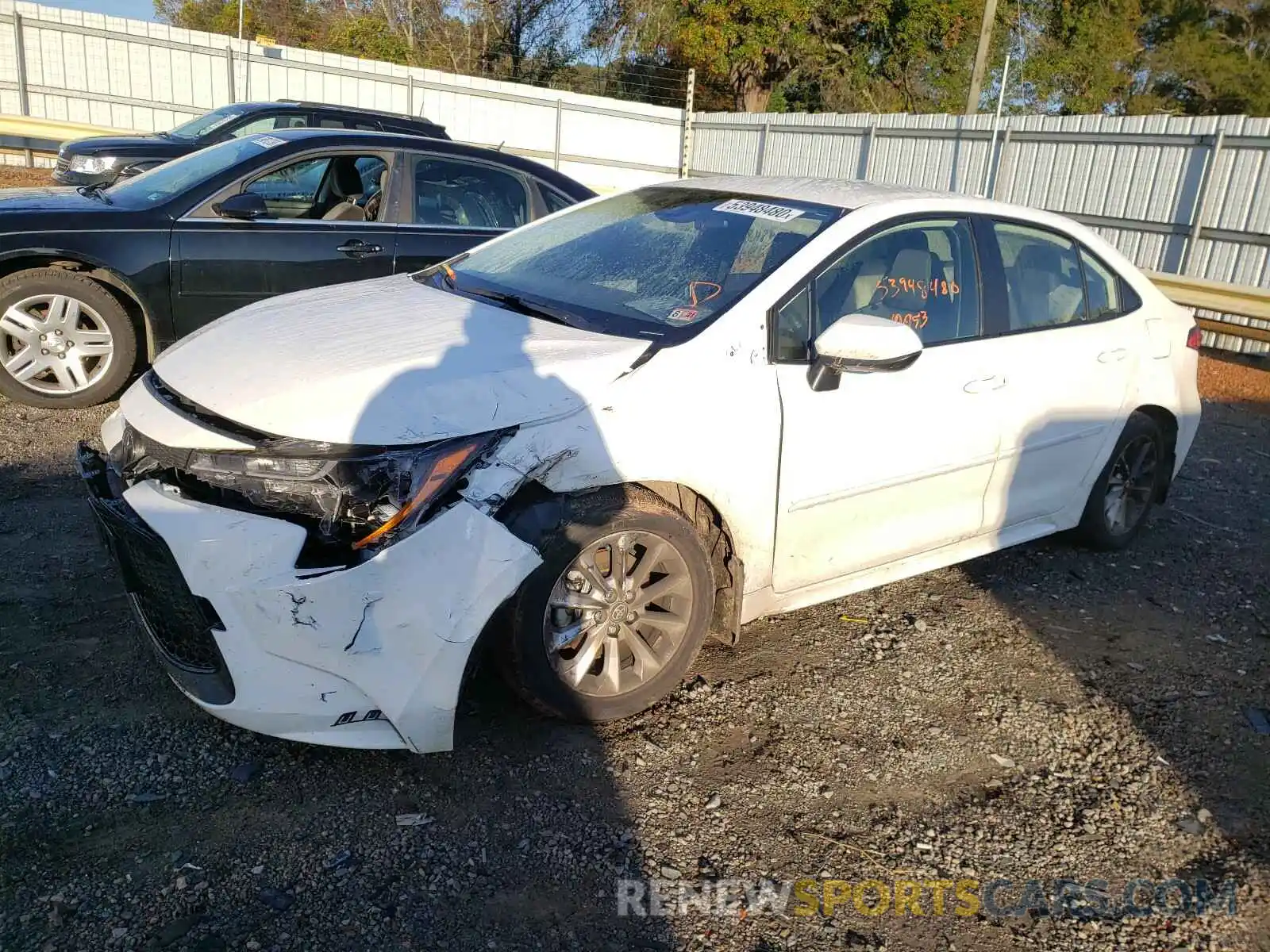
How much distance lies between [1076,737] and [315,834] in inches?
101

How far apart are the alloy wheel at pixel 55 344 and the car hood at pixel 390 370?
2599 millimetres

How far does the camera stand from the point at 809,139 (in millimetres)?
19016

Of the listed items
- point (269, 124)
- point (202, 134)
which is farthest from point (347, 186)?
point (269, 124)

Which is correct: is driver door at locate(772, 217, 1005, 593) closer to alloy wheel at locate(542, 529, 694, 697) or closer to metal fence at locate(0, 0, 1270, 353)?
alloy wheel at locate(542, 529, 694, 697)

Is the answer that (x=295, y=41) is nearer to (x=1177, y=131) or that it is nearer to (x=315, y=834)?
A: (x=1177, y=131)

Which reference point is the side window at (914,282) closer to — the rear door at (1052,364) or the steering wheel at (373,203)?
the rear door at (1052,364)

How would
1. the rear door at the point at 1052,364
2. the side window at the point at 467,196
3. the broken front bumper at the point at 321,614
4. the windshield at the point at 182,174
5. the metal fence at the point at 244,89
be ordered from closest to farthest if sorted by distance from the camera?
the broken front bumper at the point at 321,614 → the rear door at the point at 1052,364 → the windshield at the point at 182,174 → the side window at the point at 467,196 → the metal fence at the point at 244,89

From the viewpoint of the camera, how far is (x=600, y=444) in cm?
299

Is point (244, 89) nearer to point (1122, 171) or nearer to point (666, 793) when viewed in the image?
point (1122, 171)

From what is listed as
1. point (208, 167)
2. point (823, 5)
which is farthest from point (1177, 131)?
point (823, 5)

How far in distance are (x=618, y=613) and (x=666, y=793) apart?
56 cm

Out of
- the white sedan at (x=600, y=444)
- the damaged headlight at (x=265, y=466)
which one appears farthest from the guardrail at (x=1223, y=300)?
the damaged headlight at (x=265, y=466)

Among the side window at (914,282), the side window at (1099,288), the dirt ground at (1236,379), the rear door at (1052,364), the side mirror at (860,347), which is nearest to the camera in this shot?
the side mirror at (860,347)

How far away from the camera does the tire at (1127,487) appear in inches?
191
